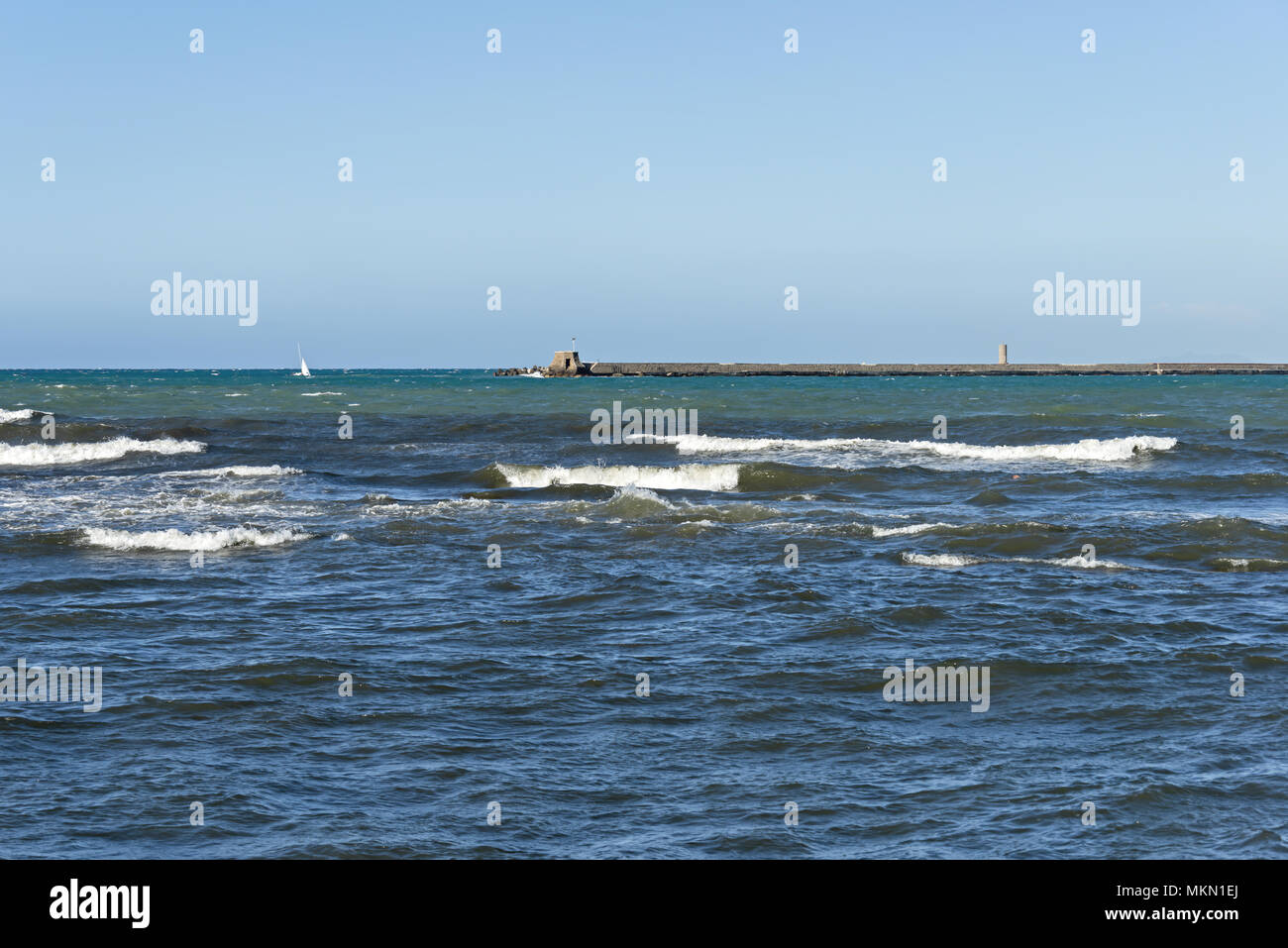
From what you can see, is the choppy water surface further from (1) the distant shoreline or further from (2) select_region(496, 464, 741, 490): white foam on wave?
(1) the distant shoreline

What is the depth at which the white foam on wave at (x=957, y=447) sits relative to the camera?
3078cm

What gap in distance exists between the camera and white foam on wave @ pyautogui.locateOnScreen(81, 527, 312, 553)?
15945 millimetres

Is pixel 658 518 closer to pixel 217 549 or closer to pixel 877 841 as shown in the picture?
pixel 217 549

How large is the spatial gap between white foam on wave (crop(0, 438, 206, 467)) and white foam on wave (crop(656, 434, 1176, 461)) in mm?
13785

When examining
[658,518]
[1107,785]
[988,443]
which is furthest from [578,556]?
[988,443]

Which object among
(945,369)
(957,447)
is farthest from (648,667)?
(945,369)

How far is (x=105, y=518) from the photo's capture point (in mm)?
19031

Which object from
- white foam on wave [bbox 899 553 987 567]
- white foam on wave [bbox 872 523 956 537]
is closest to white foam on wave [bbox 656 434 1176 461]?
white foam on wave [bbox 872 523 956 537]

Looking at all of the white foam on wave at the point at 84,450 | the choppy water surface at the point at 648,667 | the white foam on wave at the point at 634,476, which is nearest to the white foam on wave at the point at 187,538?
the choppy water surface at the point at 648,667

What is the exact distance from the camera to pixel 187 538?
16.3m

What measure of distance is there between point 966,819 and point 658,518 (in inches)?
498

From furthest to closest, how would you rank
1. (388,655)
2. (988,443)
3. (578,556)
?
(988,443), (578,556), (388,655)

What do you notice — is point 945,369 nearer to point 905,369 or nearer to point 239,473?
point 905,369
